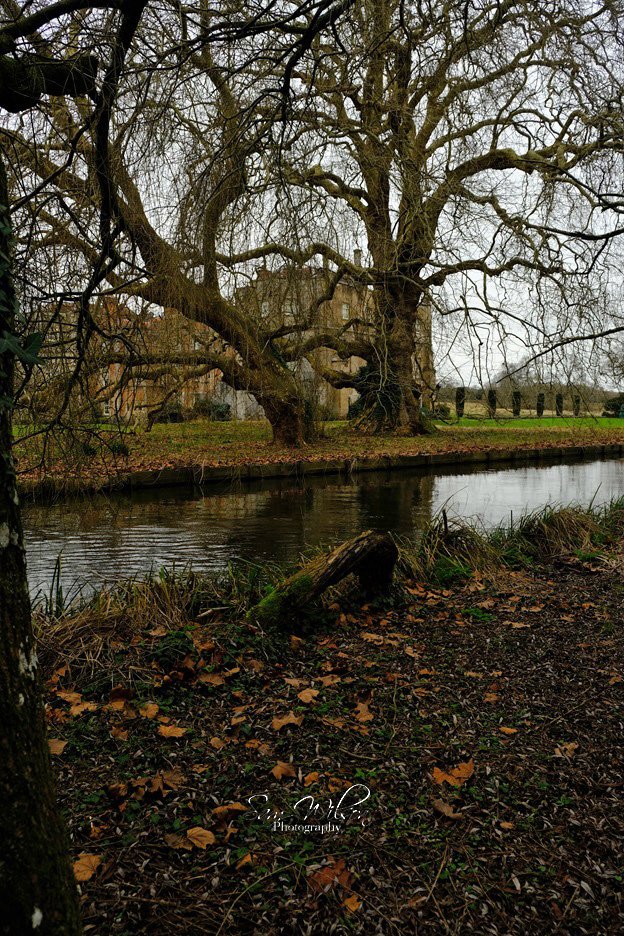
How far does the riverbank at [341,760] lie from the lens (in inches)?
84.5

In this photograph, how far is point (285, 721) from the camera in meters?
3.22

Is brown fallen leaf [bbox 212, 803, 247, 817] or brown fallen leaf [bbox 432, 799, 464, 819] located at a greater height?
brown fallen leaf [bbox 212, 803, 247, 817]

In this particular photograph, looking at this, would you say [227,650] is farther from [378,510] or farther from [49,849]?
[378,510]

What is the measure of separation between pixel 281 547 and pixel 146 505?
3.99 m

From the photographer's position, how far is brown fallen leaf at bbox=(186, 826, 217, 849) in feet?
7.76

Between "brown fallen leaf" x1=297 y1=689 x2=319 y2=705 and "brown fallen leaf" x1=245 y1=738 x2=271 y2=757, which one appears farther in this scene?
"brown fallen leaf" x1=297 y1=689 x2=319 y2=705

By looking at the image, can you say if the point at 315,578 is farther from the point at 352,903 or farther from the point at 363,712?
the point at 352,903

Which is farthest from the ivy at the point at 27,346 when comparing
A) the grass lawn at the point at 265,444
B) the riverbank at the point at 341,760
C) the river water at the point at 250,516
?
the grass lawn at the point at 265,444

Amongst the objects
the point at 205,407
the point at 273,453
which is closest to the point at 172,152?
the point at 273,453

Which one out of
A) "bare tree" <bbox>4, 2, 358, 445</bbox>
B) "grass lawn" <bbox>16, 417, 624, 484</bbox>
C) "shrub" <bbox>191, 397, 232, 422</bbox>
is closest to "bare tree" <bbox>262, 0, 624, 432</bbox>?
"bare tree" <bbox>4, 2, 358, 445</bbox>

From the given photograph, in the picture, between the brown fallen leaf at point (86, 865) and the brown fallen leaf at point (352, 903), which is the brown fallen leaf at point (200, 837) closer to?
the brown fallen leaf at point (86, 865)

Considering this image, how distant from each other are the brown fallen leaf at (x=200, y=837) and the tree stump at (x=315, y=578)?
2047 millimetres

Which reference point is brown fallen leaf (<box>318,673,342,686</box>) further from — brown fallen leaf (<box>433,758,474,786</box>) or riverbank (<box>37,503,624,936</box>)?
brown fallen leaf (<box>433,758,474,786</box>)

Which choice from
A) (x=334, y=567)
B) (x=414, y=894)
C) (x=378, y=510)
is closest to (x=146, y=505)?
(x=378, y=510)
